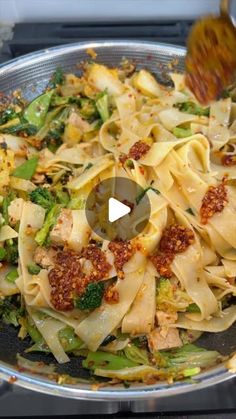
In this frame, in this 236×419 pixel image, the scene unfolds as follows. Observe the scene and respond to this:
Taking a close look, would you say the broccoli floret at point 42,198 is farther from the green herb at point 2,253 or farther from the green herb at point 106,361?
the green herb at point 106,361

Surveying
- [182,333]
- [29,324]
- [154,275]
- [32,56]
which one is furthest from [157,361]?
[32,56]

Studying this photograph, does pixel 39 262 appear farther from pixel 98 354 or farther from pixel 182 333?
pixel 182 333

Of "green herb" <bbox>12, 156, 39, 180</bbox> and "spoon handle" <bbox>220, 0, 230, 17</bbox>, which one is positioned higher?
"spoon handle" <bbox>220, 0, 230, 17</bbox>

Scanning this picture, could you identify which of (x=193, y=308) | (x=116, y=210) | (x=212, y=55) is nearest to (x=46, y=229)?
(x=116, y=210)

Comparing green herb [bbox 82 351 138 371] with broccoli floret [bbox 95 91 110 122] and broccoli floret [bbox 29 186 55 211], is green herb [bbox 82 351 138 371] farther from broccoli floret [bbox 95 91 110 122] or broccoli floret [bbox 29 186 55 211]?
broccoli floret [bbox 95 91 110 122]

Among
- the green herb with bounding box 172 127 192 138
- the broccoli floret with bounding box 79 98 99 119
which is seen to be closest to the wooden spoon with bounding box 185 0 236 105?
the green herb with bounding box 172 127 192 138

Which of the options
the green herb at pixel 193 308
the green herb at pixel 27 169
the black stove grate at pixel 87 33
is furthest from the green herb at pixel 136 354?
the black stove grate at pixel 87 33
